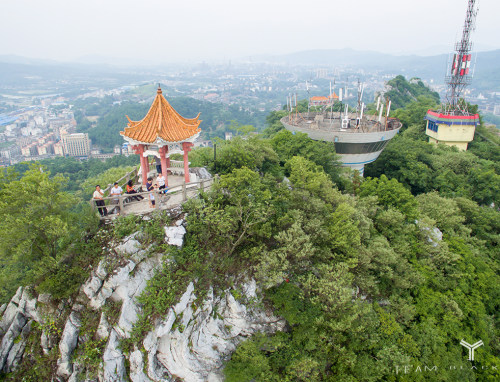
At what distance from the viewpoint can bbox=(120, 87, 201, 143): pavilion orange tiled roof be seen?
502 inches

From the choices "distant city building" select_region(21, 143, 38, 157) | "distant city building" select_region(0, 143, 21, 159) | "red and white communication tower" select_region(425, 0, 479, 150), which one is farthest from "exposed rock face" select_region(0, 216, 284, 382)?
"distant city building" select_region(0, 143, 21, 159)

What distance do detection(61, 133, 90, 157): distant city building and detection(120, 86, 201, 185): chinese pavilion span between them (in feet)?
247

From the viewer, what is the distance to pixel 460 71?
32.2 m

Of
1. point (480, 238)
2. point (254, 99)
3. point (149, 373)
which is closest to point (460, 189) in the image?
point (480, 238)

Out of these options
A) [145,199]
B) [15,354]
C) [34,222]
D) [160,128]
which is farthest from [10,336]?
[160,128]

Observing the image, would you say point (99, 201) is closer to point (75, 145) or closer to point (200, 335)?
point (200, 335)

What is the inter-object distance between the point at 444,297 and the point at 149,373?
42.1 ft

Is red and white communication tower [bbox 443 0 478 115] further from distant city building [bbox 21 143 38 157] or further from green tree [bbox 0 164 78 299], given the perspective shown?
distant city building [bbox 21 143 38 157]

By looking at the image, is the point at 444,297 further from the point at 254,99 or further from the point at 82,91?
the point at 82,91

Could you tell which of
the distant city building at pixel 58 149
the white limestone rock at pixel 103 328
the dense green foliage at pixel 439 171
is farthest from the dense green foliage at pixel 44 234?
the distant city building at pixel 58 149

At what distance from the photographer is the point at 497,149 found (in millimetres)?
30141

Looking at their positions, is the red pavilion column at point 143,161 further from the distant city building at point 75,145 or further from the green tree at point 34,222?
the distant city building at point 75,145

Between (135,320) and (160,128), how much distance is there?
287 inches

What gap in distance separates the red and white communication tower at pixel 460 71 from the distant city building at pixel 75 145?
78011 mm
